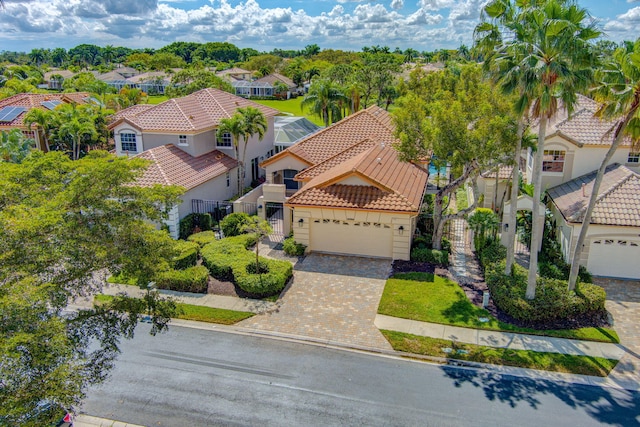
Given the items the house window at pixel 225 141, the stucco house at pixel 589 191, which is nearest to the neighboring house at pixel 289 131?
the house window at pixel 225 141

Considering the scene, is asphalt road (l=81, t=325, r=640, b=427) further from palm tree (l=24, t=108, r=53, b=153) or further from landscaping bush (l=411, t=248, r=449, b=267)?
palm tree (l=24, t=108, r=53, b=153)

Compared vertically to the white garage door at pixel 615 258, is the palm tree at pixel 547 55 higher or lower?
higher

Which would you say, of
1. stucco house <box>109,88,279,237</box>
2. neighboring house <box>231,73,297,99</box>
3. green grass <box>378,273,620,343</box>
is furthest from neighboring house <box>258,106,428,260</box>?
neighboring house <box>231,73,297,99</box>

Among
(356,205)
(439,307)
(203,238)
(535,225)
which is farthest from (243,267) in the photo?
(535,225)

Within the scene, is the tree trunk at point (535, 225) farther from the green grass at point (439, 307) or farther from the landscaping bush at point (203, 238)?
the landscaping bush at point (203, 238)

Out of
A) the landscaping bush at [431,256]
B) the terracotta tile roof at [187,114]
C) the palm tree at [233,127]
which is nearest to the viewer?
the landscaping bush at [431,256]

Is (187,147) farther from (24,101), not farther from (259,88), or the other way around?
(259,88)

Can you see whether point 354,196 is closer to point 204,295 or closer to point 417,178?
point 417,178
